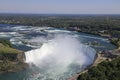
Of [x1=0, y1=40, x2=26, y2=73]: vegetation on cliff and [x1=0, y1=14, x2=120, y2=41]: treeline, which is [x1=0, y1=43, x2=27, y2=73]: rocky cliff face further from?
[x1=0, y1=14, x2=120, y2=41]: treeline

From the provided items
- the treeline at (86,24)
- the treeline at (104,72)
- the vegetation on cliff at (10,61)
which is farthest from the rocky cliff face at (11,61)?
the treeline at (86,24)

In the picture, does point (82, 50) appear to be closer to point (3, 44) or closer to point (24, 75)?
point (3, 44)

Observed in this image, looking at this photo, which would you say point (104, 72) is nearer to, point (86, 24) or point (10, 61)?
point (10, 61)

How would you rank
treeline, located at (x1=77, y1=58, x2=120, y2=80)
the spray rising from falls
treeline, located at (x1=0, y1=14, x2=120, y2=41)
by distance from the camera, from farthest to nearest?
treeline, located at (x1=0, y1=14, x2=120, y2=41), the spray rising from falls, treeline, located at (x1=77, y1=58, x2=120, y2=80)

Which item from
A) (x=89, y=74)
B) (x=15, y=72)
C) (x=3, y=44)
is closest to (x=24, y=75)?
(x=15, y=72)

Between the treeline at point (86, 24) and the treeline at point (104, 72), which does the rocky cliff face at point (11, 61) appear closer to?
the treeline at point (104, 72)

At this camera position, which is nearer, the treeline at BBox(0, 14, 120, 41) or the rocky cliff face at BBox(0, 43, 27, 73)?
the rocky cliff face at BBox(0, 43, 27, 73)

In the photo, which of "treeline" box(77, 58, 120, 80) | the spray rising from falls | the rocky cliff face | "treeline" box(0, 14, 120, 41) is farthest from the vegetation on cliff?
"treeline" box(0, 14, 120, 41)
